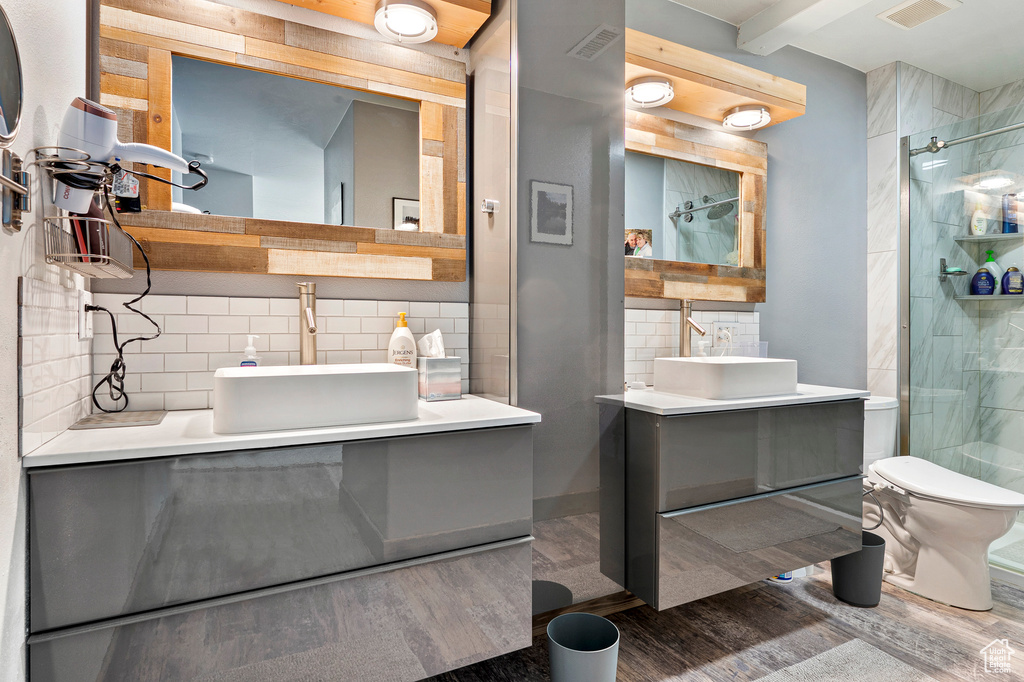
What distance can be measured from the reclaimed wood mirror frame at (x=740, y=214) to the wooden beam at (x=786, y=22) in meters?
0.48

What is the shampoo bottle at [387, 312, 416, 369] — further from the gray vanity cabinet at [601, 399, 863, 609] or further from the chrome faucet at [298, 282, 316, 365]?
the gray vanity cabinet at [601, 399, 863, 609]

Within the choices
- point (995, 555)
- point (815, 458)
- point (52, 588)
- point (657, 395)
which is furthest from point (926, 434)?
point (52, 588)

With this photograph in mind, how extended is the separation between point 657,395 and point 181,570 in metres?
1.52

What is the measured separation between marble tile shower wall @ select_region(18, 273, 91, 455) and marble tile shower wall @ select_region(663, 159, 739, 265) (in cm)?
210

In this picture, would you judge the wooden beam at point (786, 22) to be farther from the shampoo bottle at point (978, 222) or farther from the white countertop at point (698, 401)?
the white countertop at point (698, 401)

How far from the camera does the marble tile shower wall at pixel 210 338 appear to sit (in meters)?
1.51

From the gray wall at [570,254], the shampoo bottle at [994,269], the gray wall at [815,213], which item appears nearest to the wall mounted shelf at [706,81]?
the gray wall at [815,213]

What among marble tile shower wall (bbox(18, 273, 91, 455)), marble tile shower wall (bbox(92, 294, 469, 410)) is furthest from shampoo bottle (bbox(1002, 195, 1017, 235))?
marble tile shower wall (bbox(18, 273, 91, 455))

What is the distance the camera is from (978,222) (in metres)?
2.76

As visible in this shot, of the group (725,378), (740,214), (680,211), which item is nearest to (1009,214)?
(740,214)

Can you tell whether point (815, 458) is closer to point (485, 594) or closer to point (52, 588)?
point (485, 594)

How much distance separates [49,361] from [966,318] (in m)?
3.86

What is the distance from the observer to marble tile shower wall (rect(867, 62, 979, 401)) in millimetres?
3033

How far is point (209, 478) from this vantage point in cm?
110
